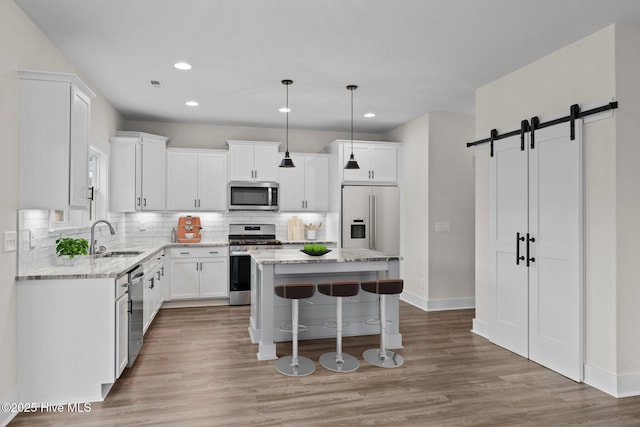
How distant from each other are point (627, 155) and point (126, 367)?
14.3ft

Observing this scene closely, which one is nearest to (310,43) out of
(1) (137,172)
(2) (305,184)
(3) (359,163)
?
(3) (359,163)

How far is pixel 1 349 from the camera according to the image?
263cm

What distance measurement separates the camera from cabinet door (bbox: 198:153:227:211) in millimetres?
6277

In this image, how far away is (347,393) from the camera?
3.09 m

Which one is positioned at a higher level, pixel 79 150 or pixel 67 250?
pixel 79 150

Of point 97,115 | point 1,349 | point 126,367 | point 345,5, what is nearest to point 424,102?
point 345,5

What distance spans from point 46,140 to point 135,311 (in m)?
1.55

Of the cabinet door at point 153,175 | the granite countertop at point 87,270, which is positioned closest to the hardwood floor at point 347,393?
the granite countertop at point 87,270

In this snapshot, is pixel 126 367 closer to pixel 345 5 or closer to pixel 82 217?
pixel 82 217

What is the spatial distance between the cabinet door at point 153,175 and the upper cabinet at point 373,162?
2700 mm

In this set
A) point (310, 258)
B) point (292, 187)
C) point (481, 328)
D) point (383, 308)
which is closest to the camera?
point (383, 308)

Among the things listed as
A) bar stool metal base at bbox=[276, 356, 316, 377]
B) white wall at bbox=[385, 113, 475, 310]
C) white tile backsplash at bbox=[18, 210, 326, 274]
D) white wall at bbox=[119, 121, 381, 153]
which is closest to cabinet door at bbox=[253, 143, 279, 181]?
white wall at bbox=[119, 121, 381, 153]

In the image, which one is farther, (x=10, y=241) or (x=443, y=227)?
(x=443, y=227)

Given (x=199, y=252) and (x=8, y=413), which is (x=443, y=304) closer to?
(x=199, y=252)
